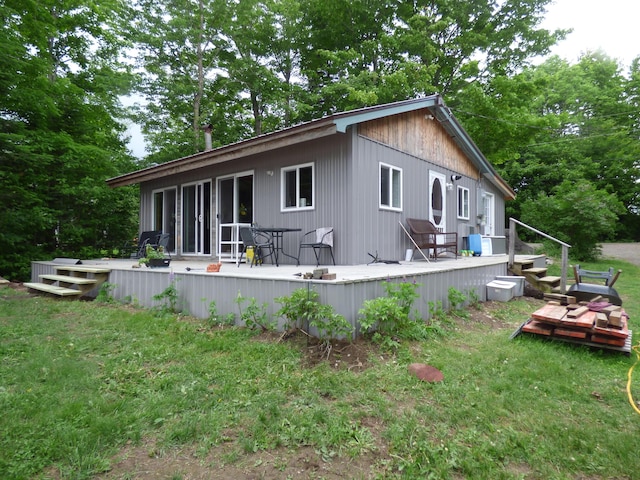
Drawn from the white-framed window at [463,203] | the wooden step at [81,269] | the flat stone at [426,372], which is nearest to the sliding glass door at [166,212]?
the wooden step at [81,269]

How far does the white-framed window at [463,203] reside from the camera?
33.7ft

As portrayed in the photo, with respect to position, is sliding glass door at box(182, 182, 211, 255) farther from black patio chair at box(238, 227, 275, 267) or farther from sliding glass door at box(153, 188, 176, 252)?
black patio chair at box(238, 227, 275, 267)

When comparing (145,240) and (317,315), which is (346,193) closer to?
(317,315)

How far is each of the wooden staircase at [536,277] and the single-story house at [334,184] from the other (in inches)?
81.2

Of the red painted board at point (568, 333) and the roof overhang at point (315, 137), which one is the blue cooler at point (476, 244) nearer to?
the roof overhang at point (315, 137)

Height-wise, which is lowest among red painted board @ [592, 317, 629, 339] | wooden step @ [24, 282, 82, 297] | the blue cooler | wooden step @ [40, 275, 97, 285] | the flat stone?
the flat stone

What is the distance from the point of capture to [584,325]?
342 cm

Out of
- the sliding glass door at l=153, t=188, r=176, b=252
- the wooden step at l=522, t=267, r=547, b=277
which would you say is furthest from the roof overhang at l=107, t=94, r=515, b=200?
the wooden step at l=522, t=267, r=547, b=277

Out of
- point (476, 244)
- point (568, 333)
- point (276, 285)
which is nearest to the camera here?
point (568, 333)

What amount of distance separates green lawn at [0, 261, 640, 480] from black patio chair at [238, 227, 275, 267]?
2.70m

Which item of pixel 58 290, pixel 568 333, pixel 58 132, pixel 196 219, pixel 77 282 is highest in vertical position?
pixel 58 132

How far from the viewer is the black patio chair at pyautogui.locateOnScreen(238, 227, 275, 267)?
622 cm

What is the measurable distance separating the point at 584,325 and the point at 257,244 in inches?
180

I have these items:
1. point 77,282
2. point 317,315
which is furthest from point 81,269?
point 317,315
